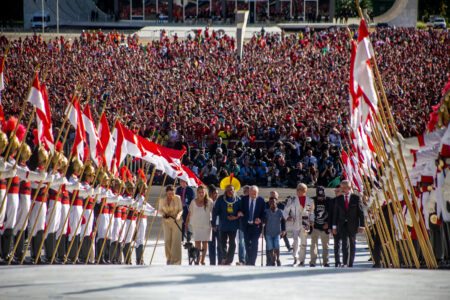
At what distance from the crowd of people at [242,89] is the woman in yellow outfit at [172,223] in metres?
6.98

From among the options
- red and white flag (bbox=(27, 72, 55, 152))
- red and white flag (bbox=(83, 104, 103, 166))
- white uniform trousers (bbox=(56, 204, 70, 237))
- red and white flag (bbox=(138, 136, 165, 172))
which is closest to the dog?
red and white flag (bbox=(138, 136, 165, 172))

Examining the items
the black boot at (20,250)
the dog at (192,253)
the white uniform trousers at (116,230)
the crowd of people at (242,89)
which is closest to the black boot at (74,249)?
the white uniform trousers at (116,230)

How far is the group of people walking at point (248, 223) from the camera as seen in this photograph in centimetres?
1866

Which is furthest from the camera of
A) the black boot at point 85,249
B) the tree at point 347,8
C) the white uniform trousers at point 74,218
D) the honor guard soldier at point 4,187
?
the tree at point 347,8

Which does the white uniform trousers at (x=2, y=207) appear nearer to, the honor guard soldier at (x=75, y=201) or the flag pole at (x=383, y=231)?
the honor guard soldier at (x=75, y=201)

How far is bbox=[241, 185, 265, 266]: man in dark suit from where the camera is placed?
1906cm

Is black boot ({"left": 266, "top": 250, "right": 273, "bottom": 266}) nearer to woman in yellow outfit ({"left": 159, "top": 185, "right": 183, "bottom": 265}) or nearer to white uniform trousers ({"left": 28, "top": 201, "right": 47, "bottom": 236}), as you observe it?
woman in yellow outfit ({"left": 159, "top": 185, "right": 183, "bottom": 265})

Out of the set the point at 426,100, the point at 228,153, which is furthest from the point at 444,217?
the point at 426,100

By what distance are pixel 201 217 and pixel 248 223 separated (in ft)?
2.43

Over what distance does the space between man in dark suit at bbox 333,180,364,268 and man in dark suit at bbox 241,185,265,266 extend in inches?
47.3

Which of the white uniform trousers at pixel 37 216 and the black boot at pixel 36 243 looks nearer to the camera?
the white uniform trousers at pixel 37 216

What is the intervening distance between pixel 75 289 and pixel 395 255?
5.79 meters

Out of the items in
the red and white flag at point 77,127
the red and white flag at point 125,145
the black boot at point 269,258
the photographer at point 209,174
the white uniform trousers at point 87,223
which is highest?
the red and white flag at point 77,127

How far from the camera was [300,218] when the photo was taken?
19.8 metres
